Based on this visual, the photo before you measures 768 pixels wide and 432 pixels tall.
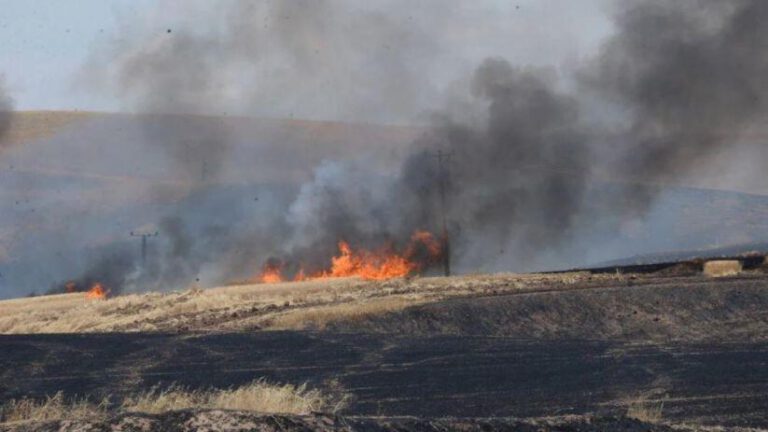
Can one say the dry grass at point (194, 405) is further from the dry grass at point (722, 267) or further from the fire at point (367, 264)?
the fire at point (367, 264)

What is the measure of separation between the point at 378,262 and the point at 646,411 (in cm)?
4681

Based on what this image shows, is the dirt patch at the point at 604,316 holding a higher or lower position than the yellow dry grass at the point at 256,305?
lower

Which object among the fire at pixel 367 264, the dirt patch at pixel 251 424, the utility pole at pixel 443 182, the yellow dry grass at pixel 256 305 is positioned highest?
the utility pole at pixel 443 182

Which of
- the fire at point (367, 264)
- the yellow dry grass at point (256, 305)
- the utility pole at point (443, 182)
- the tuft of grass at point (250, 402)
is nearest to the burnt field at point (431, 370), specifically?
the tuft of grass at point (250, 402)

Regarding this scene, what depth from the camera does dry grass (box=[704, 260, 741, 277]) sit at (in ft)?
151

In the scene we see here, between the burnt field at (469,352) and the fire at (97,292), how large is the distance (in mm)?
15509

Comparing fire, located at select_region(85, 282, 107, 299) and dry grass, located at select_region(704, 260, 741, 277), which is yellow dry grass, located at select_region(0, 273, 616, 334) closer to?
fire, located at select_region(85, 282, 107, 299)

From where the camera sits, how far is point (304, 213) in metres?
70.6

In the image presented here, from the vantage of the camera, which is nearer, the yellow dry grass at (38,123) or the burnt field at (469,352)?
the burnt field at (469,352)

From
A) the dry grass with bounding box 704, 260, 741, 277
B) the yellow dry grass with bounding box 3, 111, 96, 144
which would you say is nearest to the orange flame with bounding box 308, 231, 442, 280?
the dry grass with bounding box 704, 260, 741, 277

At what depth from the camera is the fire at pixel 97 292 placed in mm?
59188

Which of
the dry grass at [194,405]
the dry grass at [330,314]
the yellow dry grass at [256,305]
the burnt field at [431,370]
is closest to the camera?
the dry grass at [194,405]

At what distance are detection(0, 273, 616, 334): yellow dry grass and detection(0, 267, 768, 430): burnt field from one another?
0.19m

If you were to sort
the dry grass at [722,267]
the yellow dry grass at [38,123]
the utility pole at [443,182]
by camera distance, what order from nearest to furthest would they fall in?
the dry grass at [722,267], the utility pole at [443,182], the yellow dry grass at [38,123]
